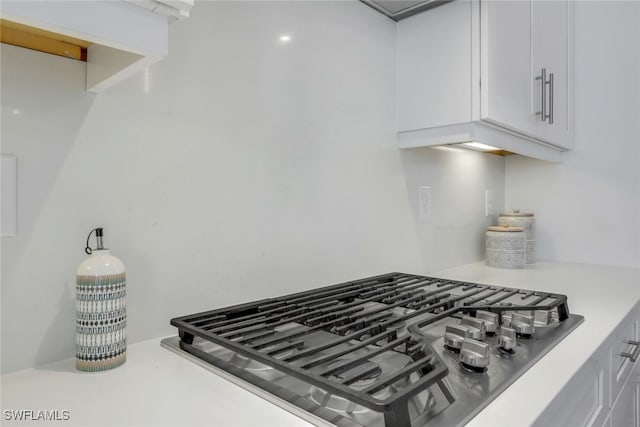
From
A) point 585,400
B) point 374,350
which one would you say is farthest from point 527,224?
point 374,350

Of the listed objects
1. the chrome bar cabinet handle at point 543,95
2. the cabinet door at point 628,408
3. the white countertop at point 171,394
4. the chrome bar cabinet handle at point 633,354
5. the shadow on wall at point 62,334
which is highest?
the chrome bar cabinet handle at point 543,95

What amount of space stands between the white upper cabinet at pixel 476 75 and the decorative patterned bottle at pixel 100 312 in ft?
3.43

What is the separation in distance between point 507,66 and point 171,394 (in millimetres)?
1311

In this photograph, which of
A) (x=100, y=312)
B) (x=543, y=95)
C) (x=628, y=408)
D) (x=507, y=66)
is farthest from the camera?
(x=543, y=95)

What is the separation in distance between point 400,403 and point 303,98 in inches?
33.6

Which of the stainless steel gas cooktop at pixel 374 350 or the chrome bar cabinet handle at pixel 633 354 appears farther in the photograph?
the chrome bar cabinet handle at pixel 633 354

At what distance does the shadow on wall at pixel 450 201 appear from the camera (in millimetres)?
1531

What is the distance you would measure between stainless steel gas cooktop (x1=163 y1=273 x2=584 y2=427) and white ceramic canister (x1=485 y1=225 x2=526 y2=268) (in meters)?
0.68

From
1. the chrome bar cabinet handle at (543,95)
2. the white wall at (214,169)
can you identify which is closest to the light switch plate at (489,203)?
the chrome bar cabinet handle at (543,95)

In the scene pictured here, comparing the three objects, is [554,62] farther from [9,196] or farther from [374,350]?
[9,196]

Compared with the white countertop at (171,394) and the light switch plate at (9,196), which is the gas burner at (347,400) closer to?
the white countertop at (171,394)

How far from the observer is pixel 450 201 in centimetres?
170

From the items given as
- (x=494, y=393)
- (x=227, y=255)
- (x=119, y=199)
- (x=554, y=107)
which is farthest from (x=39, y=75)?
(x=554, y=107)

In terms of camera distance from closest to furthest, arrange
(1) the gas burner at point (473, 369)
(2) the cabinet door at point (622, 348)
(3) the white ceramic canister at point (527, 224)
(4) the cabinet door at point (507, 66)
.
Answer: (1) the gas burner at point (473, 369)
(2) the cabinet door at point (622, 348)
(4) the cabinet door at point (507, 66)
(3) the white ceramic canister at point (527, 224)
